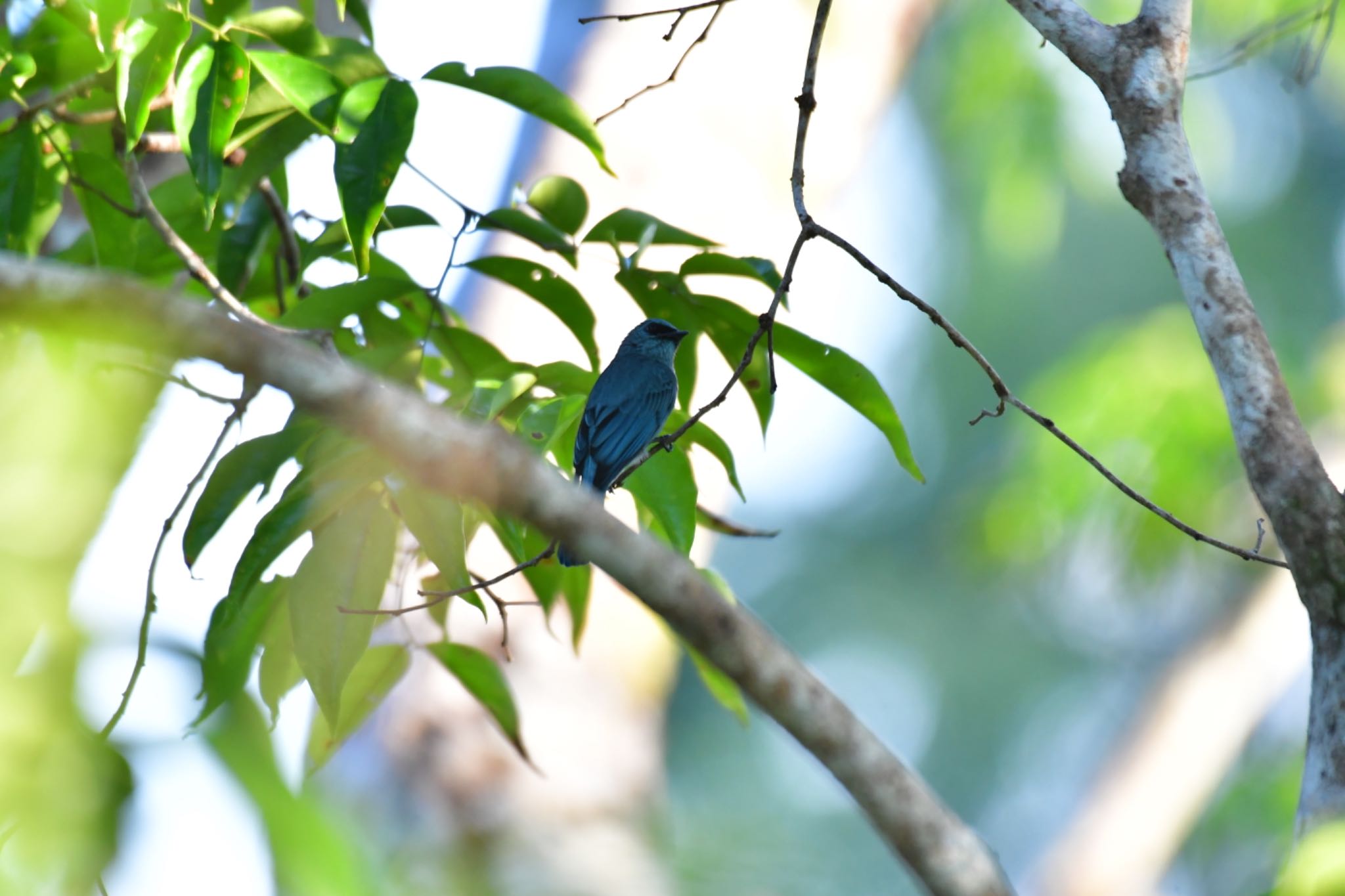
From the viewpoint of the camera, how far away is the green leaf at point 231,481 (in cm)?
174

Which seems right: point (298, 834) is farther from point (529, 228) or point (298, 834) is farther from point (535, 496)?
point (529, 228)

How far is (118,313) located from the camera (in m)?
0.90

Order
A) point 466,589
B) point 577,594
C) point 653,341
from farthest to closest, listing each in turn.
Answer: point 653,341 → point 577,594 → point 466,589

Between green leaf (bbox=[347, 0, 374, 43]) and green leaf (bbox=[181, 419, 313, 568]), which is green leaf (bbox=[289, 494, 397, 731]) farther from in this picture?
green leaf (bbox=[347, 0, 374, 43])

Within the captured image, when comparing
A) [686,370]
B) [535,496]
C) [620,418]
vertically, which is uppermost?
[686,370]

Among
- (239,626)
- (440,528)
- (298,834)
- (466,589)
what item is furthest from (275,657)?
(298,834)

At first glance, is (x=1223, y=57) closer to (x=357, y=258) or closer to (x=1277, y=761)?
(x=357, y=258)

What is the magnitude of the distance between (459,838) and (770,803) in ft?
56.7

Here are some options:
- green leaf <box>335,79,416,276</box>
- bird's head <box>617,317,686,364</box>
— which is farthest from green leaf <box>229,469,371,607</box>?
bird's head <box>617,317,686,364</box>

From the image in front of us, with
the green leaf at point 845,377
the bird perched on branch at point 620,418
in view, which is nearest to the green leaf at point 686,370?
the bird perched on branch at point 620,418

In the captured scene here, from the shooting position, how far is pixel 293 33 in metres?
2.13

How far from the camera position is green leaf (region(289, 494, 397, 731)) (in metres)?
1.67

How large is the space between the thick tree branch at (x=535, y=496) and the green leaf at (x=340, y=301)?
38.2 inches

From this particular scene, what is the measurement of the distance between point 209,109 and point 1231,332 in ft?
5.07
